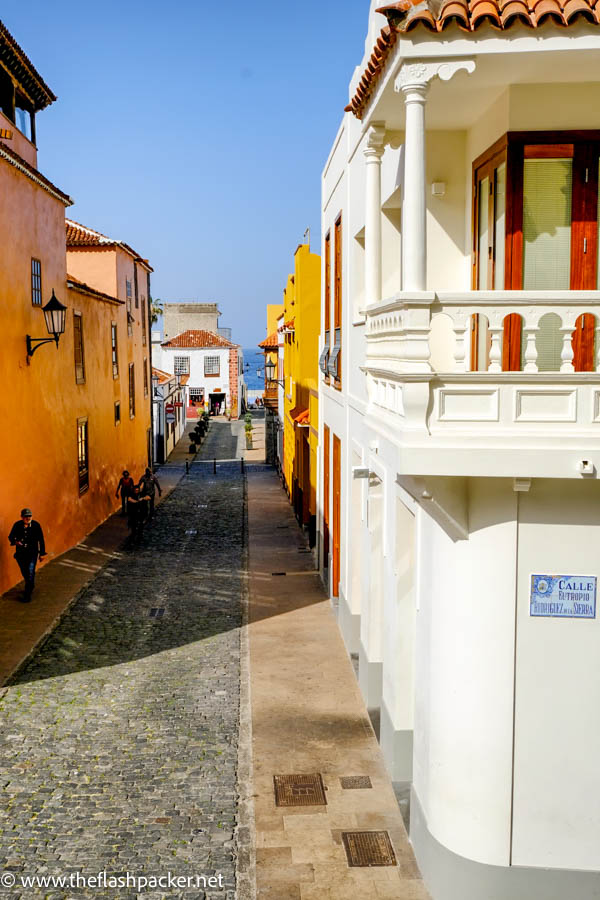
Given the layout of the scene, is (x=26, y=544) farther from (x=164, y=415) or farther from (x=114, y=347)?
(x=164, y=415)

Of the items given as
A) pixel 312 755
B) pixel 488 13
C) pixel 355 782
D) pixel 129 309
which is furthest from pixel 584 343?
pixel 129 309

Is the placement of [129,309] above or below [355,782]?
above

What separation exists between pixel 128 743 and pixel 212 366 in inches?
2542

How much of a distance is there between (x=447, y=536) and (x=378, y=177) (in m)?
3.83

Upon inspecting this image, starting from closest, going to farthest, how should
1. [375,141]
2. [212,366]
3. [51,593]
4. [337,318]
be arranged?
[375,141]
[337,318]
[51,593]
[212,366]

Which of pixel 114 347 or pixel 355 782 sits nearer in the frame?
pixel 355 782

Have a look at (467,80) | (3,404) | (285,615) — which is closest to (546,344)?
(467,80)

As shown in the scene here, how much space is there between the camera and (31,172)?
16516mm

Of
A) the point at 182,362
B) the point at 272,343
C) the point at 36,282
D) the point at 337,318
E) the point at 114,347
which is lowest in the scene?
the point at 182,362

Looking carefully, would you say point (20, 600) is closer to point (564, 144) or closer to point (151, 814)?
point (151, 814)

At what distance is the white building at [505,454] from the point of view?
5750mm

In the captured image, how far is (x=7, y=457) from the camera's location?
A: 15406 mm

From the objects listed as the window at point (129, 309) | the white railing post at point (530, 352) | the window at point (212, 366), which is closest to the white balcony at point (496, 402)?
the white railing post at point (530, 352)

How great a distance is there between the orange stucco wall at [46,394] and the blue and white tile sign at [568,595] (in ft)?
36.8
